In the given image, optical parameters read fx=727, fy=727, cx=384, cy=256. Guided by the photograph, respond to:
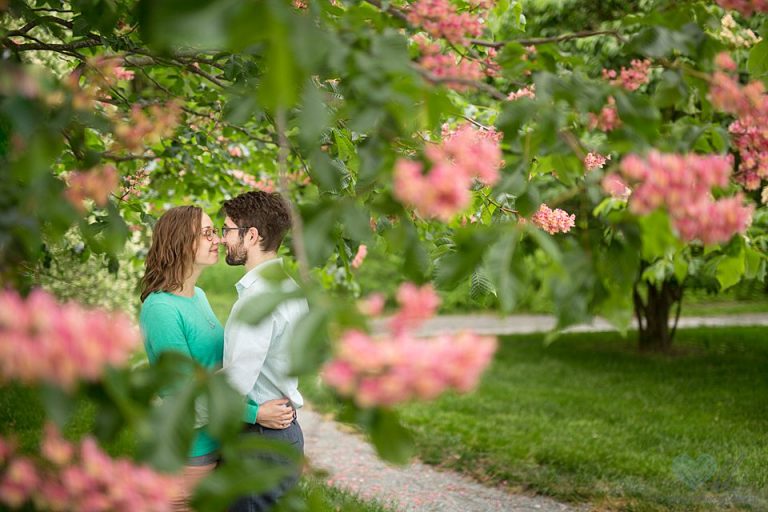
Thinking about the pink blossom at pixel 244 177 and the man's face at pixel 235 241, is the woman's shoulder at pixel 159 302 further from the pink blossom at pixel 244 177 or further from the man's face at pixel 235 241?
the pink blossom at pixel 244 177

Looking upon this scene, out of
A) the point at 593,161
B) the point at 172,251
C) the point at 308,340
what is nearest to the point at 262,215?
the point at 172,251

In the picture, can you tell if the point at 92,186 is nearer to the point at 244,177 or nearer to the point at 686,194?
the point at 686,194

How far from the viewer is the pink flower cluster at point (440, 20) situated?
1636 mm

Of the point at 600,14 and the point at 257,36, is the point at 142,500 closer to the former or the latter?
the point at 257,36

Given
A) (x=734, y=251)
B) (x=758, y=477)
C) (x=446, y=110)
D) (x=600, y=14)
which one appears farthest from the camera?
(x=600, y=14)

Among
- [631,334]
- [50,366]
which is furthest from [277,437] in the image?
[631,334]

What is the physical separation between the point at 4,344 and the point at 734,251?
68.1 inches

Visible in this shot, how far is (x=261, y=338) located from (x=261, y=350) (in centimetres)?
5

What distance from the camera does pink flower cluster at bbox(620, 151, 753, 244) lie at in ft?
4.13

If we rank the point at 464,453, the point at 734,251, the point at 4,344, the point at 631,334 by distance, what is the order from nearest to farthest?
the point at 4,344 → the point at 734,251 → the point at 464,453 → the point at 631,334

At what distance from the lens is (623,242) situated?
5.15 feet

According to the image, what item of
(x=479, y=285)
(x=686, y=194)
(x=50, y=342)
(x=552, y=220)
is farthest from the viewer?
(x=479, y=285)

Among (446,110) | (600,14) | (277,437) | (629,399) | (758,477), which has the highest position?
(600,14)

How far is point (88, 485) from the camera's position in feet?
3.68
